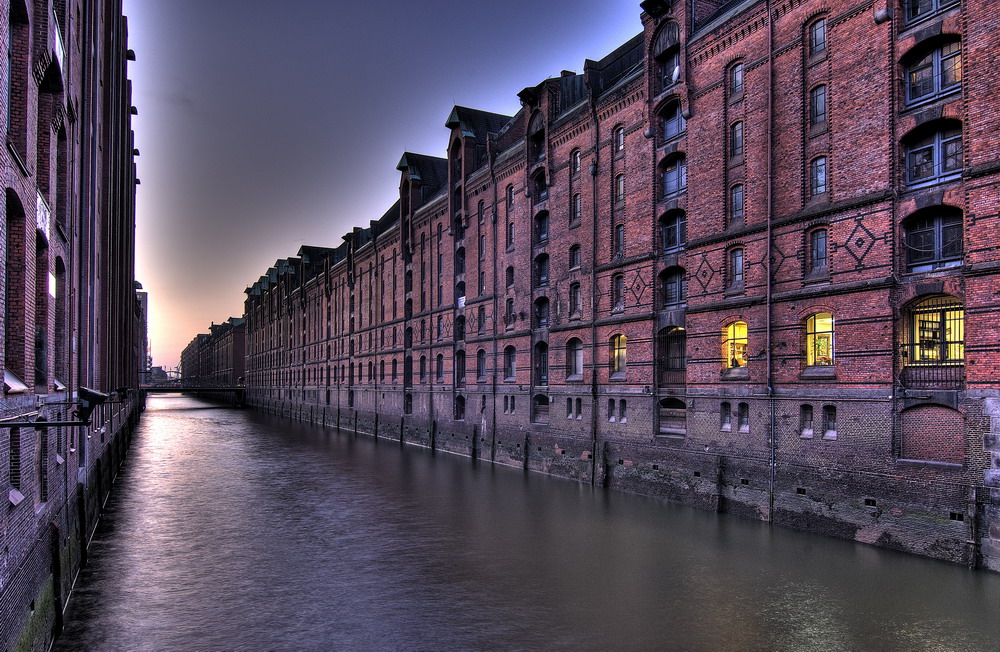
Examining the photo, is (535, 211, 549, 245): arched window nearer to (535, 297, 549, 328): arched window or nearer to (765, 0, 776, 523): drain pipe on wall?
(535, 297, 549, 328): arched window

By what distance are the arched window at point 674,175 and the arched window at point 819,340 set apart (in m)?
6.40

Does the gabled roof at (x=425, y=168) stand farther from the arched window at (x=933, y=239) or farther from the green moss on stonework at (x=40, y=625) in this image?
the green moss on stonework at (x=40, y=625)

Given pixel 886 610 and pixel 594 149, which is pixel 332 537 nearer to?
pixel 886 610

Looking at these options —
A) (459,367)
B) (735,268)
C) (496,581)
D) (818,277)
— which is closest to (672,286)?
(735,268)

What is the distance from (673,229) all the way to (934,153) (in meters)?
8.10

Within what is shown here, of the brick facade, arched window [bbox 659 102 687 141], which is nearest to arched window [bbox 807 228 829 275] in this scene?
arched window [bbox 659 102 687 141]

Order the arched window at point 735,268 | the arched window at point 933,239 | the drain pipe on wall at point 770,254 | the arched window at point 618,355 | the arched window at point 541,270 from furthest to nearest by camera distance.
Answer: the arched window at point 541,270, the arched window at point 618,355, the arched window at point 735,268, the drain pipe on wall at point 770,254, the arched window at point 933,239

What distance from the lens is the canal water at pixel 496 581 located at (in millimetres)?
10297

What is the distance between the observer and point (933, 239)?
14.4 metres

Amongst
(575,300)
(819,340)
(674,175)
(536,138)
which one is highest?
(536,138)

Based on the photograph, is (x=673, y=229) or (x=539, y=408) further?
(x=539, y=408)

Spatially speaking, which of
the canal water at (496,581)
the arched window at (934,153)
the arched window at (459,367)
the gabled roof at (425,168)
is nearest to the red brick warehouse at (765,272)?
the arched window at (934,153)

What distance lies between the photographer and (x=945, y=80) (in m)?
14.3

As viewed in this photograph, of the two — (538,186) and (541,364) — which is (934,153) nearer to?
(538,186)
